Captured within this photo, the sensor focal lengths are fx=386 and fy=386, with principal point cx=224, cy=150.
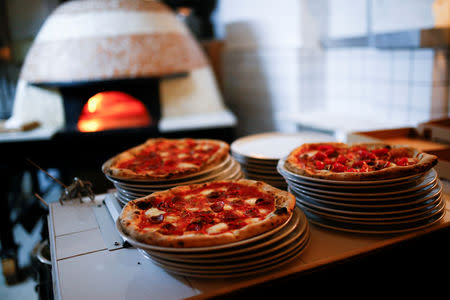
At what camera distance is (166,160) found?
1.59m

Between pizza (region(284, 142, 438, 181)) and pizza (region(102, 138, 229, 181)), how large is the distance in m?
0.34

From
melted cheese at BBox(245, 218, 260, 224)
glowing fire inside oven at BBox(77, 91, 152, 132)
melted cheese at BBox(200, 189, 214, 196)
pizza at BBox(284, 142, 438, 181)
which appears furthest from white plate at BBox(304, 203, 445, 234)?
glowing fire inside oven at BBox(77, 91, 152, 132)

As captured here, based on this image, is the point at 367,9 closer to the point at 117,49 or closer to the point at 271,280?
the point at 117,49

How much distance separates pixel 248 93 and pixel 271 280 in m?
4.24

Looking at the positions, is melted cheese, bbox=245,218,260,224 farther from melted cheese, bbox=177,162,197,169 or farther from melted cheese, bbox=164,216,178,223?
melted cheese, bbox=177,162,197,169

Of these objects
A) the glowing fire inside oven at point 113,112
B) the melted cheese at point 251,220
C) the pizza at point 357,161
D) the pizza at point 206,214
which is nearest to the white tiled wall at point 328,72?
the glowing fire inside oven at point 113,112

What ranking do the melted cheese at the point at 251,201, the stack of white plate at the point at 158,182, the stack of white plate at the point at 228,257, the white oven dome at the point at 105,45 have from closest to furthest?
the stack of white plate at the point at 228,257, the melted cheese at the point at 251,201, the stack of white plate at the point at 158,182, the white oven dome at the point at 105,45

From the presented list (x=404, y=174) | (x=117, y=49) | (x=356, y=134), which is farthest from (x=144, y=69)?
(x=404, y=174)

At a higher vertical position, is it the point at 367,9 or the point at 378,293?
the point at 367,9

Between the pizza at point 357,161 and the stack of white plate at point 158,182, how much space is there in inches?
10.4

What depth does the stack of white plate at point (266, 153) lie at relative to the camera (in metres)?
1.52

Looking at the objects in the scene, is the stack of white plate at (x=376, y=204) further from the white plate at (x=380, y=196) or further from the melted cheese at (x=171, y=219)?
the melted cheese at (x=171, y=219)

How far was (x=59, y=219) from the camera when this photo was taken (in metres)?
1.38

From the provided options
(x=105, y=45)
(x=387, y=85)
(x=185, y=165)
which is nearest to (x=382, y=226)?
(x=185, y=165)
